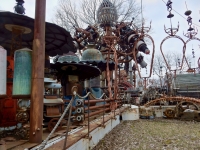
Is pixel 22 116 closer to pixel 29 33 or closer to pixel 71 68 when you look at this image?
pixel 29 33

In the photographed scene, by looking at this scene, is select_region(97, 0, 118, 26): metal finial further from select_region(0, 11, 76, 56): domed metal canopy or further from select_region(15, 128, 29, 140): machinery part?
select_region(15, 128, 29, 140): machinery part

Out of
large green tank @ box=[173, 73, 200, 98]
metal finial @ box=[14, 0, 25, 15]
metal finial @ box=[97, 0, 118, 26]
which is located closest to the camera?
metal finial @ box=[14, 0, 25, 15]

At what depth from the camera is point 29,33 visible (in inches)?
201

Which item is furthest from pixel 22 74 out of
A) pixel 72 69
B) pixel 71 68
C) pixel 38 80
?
pixel 72 69

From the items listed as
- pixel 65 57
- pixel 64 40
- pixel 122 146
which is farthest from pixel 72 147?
pixel 65 57

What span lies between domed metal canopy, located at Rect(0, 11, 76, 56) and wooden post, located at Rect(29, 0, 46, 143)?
0.82m

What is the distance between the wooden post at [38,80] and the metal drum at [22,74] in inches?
8.5

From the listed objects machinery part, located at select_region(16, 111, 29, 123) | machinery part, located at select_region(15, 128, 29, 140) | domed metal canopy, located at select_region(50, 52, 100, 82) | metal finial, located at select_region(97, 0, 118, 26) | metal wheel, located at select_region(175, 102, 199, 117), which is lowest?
metal wheel, located at select_region(175, 102, 199, 117)

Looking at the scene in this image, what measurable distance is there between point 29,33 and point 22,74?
238 centimetres

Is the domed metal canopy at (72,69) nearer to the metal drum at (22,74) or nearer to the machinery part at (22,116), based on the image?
the machinery part at (22,116)

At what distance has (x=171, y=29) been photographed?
1315cm

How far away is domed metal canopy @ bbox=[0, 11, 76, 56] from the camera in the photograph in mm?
3801


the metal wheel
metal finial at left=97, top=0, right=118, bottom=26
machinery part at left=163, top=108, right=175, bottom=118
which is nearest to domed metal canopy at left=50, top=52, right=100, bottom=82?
machinery part at left=163, top=108, right=175, bottom=118

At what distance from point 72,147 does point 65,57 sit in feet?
22.0
